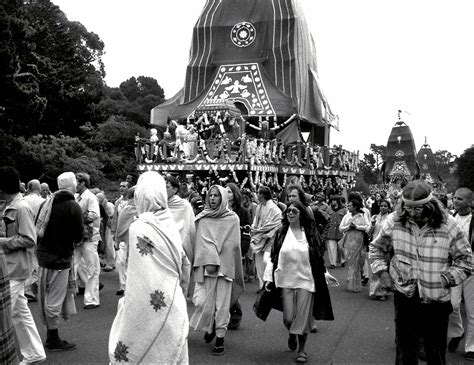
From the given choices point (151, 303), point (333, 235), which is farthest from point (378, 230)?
point (151, 303)

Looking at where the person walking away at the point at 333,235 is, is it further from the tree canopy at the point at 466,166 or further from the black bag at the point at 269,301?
the tree canopy at the point at 466,166

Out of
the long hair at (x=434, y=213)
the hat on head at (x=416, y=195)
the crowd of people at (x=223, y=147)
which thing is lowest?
the long hair at (x=434, y=213)

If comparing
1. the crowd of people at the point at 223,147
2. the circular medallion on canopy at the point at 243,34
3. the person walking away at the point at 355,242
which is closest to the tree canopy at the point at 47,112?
the crowd of people at the point at 223,147

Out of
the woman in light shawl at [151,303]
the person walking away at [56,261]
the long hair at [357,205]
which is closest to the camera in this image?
the woman in light shawl at [151,303]

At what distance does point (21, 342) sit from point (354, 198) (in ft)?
22.7

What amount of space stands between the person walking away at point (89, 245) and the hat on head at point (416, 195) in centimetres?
520

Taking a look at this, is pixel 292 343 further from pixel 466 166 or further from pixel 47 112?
pixel 466 166

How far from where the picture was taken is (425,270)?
407 centimetres

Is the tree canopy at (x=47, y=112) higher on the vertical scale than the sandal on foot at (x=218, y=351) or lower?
higher

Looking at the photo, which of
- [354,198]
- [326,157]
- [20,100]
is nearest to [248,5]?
[326,157]

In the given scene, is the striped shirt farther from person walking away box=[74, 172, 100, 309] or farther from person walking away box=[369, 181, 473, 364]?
person walking away box=[74, 172, 100, 309]

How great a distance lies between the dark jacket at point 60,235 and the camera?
228 inches

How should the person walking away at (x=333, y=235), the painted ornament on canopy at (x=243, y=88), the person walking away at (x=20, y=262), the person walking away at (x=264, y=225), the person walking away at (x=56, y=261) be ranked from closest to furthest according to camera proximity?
the person walking away at (x=20, y=262)
the person walking away at (x=56, y=261)
the person walking away at (x=264, y=225)
the person walking away at (x=333, y=235)
the painted ornament on canopy at (x=243, y=88)

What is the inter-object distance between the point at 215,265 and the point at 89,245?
285 cm
